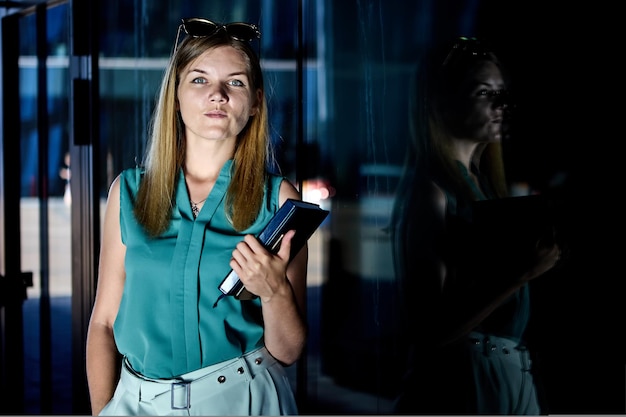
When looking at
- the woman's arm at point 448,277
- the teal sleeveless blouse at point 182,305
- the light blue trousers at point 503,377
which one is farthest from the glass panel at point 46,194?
the light blue trousers at point 503,377

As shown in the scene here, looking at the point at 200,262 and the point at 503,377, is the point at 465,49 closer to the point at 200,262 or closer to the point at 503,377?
the point at 503,377

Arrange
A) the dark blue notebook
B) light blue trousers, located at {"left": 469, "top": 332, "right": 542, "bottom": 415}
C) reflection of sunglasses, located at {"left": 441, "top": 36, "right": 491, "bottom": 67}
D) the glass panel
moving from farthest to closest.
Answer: the glass panel
reflection of sunglasses, located at {"left": 441, "top": 36, "right": 491, "bottom": 67}
light blue trousers, located at {"left": 469, "top": 332, "right": 542, "bottom": 415}
the dark blue notebook

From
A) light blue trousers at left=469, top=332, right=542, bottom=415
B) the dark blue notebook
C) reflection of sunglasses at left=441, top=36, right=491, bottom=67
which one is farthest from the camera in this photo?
reflection of sunglasses at left=441, top=36, right=491, bottom=67

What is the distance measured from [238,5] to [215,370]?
1.38m

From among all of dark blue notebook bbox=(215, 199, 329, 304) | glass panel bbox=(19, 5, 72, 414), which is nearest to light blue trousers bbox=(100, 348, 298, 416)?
dark blue notebook bbox=(215, 199, 329, 304)

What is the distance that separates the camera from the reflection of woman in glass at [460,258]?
2516 mm

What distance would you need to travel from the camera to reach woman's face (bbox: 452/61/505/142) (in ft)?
8.25

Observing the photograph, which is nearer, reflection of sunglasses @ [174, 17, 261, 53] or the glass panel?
reflection of sunglasses @ [174, 17, 261, 53]

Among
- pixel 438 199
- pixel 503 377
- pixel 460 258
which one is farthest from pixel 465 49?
pixel 503 377

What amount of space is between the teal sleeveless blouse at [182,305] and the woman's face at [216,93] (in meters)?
0.21

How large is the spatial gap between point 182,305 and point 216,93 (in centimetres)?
45

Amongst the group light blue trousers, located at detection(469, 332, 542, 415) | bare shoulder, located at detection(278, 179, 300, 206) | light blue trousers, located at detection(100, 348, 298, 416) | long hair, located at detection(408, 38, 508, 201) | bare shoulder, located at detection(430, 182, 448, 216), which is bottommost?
light blue trousers, located at detection(469, 332, 542, 415)

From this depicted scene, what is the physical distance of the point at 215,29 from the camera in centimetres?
176

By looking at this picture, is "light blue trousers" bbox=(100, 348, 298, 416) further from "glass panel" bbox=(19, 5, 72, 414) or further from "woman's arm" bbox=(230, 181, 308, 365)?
"glass panel" bbox=(19, 5, 72, 414)
